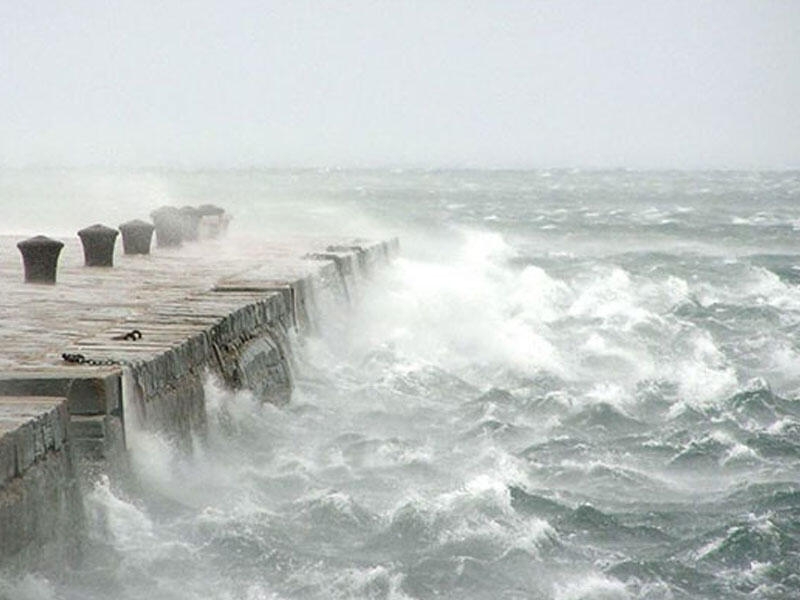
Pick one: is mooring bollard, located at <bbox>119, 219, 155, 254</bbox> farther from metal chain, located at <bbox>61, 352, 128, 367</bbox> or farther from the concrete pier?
metal chain, located at <bbox>61, 352, 128, 367</bbox>

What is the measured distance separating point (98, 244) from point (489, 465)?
22.3ft

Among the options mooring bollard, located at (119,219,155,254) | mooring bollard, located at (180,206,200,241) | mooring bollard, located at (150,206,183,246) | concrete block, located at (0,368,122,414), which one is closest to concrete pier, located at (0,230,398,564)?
concrete block, located at (0,368,122,414)

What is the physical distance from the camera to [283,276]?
52.5 ft

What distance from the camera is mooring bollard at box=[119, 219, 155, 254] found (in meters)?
18.5

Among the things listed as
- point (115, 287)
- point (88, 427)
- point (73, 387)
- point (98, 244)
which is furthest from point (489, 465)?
point (98, 244)

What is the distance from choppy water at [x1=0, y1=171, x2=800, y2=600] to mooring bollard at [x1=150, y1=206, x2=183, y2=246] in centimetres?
295

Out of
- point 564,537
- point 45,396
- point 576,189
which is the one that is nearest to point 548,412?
point 564,537

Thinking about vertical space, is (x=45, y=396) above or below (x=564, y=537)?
above

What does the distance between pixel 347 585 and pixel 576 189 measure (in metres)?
78.3

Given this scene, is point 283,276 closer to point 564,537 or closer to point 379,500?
point 379,500

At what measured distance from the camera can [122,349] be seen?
9789 millimetres

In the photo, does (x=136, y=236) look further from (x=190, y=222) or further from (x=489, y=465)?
(x=489, y=465)

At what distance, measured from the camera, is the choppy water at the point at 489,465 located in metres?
8.52

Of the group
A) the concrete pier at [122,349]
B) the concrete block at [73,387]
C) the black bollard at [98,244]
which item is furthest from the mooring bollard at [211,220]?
the concrete block at [73,387]
